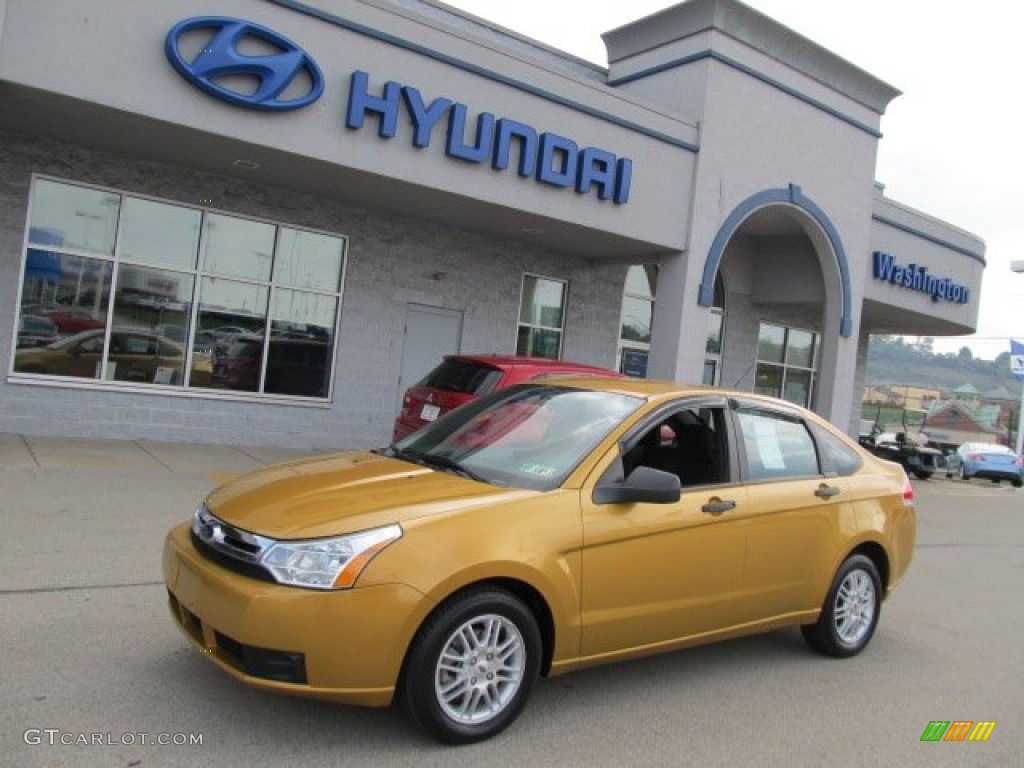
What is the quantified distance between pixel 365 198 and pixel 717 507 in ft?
29.3

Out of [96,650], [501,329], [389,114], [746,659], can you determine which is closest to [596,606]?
[746,659]

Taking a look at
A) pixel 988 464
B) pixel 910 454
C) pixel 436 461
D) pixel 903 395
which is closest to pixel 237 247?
pixel 436 461

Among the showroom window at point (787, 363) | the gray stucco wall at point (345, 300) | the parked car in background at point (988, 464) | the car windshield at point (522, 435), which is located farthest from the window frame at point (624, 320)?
the parked car in background at point (988, 464)

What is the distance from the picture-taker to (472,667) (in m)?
3.73

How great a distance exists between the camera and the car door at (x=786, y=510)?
4.87 meters

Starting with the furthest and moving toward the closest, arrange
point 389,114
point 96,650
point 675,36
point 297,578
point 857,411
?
point 857,411, point 675,36, point 389,114, point 96,650, point 297,578

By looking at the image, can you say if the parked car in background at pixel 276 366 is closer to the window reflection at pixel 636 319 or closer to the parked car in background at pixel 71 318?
the parked car in background at pixel 71 318

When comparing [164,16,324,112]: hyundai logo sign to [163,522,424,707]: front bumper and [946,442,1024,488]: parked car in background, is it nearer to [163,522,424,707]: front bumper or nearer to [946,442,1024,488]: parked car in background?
[163,522,424,707]: front bumper

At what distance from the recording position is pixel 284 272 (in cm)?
1248

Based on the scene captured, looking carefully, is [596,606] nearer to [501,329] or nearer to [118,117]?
[118,117]

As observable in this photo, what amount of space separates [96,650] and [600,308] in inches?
488

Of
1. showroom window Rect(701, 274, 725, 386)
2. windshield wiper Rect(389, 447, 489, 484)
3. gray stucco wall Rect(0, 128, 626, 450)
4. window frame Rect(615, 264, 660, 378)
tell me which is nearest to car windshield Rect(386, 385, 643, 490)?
windshield wiper Rect(389, 447, 489, 484)

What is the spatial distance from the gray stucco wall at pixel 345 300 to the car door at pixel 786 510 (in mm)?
8641

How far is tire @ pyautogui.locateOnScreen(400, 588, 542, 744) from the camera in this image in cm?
358
